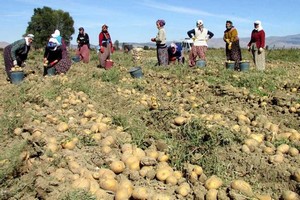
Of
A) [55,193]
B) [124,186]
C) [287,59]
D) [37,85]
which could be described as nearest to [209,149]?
[124,186]

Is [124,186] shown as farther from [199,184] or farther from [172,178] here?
[199,184]

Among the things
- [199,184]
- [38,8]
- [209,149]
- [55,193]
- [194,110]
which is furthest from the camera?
[38,8]

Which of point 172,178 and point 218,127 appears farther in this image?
point 218,127

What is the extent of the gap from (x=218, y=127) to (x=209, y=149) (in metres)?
0.29

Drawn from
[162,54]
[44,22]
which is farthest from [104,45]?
[44,22]

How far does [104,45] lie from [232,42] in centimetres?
309

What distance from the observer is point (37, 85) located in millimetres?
6133

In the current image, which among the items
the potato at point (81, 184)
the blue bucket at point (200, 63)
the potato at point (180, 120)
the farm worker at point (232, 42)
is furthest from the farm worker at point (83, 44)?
the potato at point (81, 184)

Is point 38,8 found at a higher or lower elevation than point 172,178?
higher

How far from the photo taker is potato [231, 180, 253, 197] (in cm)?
246

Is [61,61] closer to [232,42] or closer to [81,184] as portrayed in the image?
[232,42]

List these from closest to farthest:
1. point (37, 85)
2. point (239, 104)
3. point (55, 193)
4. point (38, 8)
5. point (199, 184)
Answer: point (55, 193)
point (199, 184)
point (239, 104)
point (37, 85)
point (38, 8)

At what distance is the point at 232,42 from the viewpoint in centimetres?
859

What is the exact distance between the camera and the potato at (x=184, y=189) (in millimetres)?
2566
